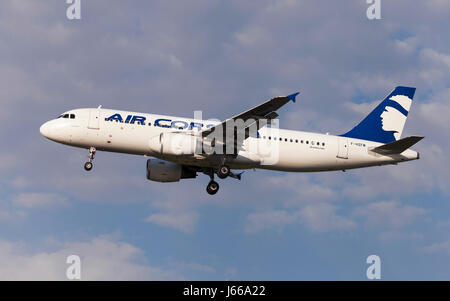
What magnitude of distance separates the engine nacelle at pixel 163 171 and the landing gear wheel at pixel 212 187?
264 centimetres

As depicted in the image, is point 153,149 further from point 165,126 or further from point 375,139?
point 375,139

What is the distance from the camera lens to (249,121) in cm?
3972

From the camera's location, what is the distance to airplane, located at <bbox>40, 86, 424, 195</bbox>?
40.8 metres

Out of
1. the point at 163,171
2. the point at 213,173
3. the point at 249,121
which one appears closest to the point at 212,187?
the point at 213,173

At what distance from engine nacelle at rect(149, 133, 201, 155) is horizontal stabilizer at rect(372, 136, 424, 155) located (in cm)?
1296

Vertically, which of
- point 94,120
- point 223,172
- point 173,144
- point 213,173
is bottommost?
point 223,172

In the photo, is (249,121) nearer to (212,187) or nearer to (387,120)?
(212,187)

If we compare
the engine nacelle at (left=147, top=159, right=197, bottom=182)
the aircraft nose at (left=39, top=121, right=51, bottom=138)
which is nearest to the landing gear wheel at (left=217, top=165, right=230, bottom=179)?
the engine nacelle at (left=147, top=159, right=197, bottom=182)

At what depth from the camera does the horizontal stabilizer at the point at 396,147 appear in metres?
42.8

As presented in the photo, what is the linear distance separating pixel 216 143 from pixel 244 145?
2277 mm

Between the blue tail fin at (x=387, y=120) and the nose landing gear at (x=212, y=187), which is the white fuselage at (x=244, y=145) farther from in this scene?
the nose landing gear at (x=212, y=187)

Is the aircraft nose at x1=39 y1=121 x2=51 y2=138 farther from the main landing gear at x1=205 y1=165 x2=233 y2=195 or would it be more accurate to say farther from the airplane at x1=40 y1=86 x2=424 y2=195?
the main landing gear at x1=205 y1=165 x2=233 y2=195

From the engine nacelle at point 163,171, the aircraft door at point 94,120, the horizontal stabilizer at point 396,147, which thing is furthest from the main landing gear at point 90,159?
the horizontal stabilizer at point 396,147
